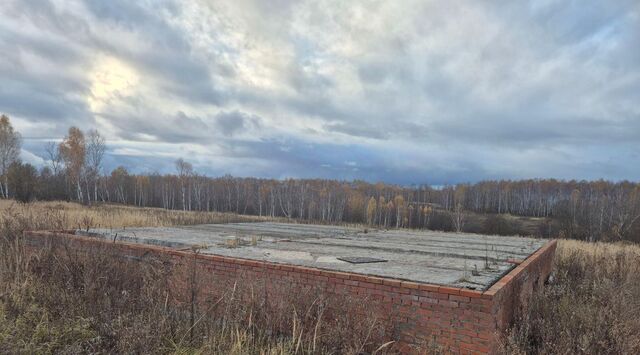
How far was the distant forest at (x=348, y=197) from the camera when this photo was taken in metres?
48.1

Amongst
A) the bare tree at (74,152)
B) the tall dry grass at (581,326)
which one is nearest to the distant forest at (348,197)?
the bare tree at (74,152)

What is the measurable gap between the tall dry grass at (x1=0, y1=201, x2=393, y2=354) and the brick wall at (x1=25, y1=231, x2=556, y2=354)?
0.76 ft

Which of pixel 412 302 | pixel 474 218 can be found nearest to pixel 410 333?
pixel 412 302

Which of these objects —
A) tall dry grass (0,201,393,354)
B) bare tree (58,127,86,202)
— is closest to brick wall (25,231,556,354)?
tall dry grass (0,201,393,354)

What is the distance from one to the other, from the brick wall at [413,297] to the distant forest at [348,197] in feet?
121

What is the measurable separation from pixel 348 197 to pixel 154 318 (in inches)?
2665

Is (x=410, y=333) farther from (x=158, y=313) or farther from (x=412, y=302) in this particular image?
(x=158, y=313)

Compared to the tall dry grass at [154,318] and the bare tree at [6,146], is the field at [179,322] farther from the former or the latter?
the bare tree at [6,146]

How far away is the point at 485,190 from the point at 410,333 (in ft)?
283

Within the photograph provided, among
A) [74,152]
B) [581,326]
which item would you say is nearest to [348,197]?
[74,152]

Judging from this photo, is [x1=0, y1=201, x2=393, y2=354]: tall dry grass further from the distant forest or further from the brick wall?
the distant forest

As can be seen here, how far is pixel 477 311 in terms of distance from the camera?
4.57 metres

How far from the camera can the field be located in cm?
446

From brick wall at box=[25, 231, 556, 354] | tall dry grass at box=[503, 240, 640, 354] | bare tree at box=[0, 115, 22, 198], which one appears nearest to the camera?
brick wall at box=[25, 231, 556, 354]
